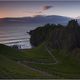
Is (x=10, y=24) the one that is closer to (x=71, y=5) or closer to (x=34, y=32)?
(x=34, y=32)

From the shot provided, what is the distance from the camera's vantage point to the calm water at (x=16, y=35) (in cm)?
244

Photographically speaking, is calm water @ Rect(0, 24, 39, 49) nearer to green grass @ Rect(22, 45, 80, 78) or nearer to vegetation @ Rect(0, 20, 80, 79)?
vegetation @ Rect(0, 20, 80, 79)

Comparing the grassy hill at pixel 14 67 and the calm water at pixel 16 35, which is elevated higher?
the calm water at pixel 16 35

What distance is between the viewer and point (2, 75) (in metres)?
2.42

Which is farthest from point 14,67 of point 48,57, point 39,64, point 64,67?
point 64,67

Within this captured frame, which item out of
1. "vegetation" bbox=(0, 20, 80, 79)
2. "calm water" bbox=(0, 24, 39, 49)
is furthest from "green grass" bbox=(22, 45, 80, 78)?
"calm water" bbox=(0, 24, 39, 49)

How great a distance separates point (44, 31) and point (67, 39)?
32cm

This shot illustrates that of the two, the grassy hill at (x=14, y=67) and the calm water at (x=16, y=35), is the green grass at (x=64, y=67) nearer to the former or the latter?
the grassy hill at (x=14, y=67)

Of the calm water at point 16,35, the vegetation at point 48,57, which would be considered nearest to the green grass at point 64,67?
the vegetation at point 48,57

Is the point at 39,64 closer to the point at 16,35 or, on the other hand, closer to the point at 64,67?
the point at 64,67

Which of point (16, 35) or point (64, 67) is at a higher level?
point (16, 35)

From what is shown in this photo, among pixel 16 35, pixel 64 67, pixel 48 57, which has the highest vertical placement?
pixel 16 35

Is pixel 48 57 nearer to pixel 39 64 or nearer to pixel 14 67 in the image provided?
pixel 39 64

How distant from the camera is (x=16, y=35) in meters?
2.44
